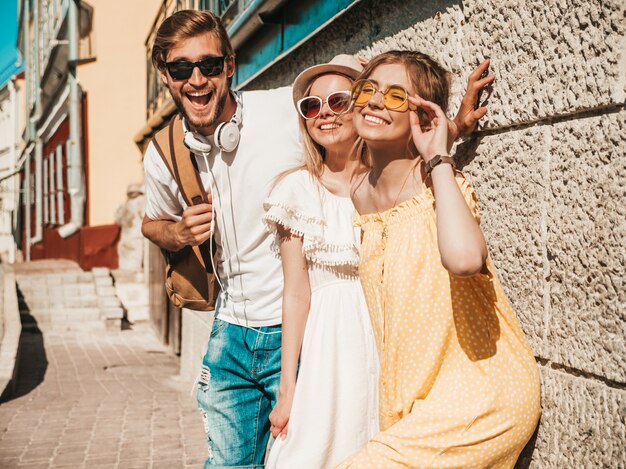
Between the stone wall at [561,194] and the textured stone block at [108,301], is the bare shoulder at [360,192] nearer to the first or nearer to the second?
the stone wall at [561,194]

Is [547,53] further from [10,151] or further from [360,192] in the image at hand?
[10,151]

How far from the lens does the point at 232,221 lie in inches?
117

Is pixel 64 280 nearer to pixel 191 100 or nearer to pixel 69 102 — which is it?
pixel 69 102

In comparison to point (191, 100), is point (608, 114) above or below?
below

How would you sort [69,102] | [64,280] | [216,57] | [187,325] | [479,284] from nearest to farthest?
[479,284]
[216,57]
[187,325]
[64,280]
[69,102]

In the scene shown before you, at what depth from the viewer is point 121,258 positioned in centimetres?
1583

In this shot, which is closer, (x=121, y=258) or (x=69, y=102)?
(x=121, y=258)

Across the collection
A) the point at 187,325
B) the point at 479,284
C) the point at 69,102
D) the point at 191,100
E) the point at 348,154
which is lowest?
the point at 187,325

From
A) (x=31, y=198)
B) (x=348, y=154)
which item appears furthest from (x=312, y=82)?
(x=31, y=198)

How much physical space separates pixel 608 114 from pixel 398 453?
44.1 inches

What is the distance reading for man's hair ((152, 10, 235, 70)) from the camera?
9.66 feet

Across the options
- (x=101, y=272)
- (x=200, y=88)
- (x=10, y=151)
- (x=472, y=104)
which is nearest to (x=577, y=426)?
(x=472, y=104)

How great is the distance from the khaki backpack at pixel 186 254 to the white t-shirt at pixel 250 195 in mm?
61

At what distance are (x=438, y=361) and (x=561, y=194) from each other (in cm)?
65
